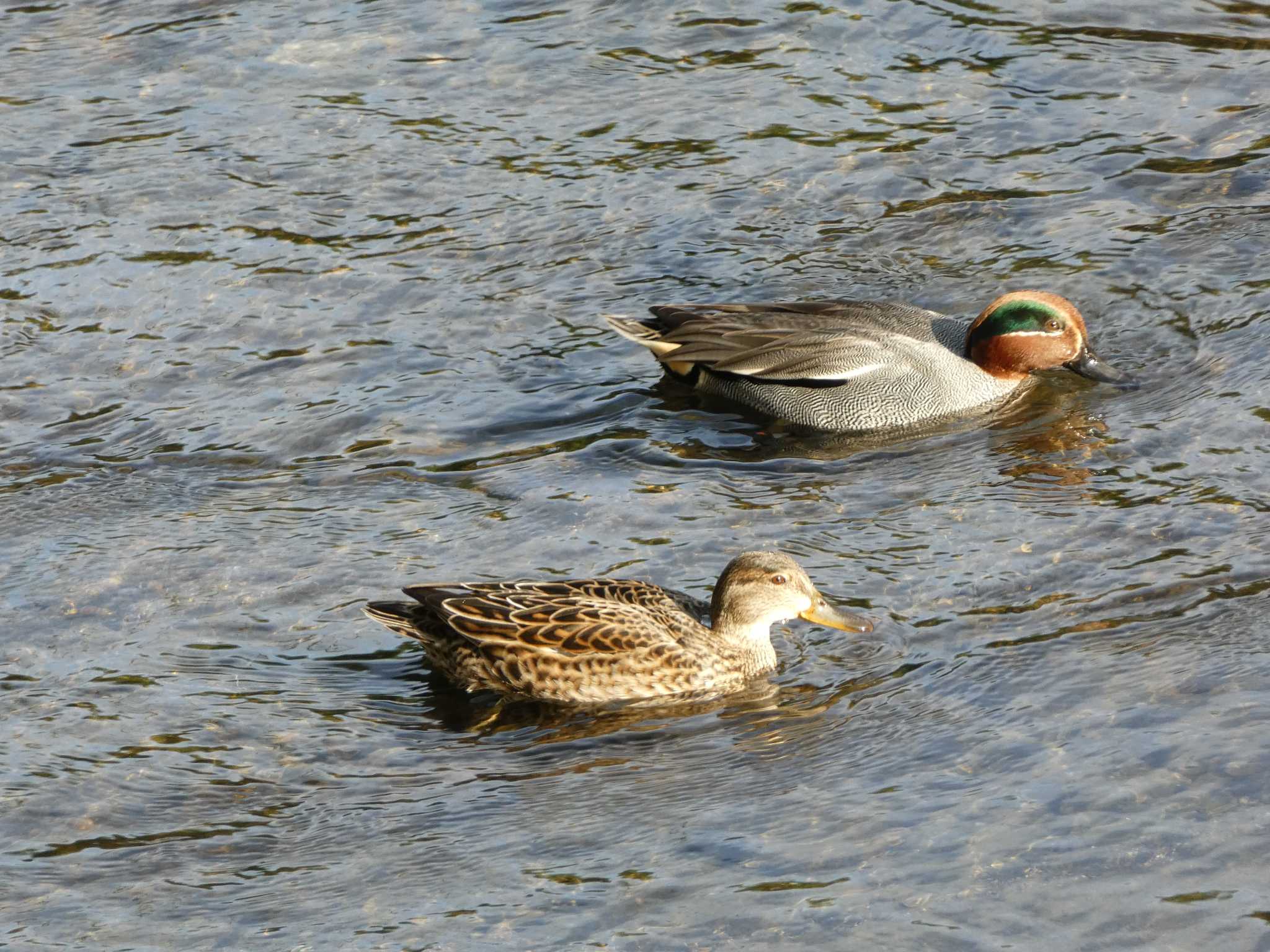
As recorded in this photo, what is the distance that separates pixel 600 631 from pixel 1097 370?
433 centimetres

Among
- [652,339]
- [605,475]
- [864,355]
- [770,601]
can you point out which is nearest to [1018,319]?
[864,355]

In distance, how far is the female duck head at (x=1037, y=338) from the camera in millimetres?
11422

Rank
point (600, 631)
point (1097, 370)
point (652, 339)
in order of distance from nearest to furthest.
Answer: point (600, 631) < point (1097, 370) < point (652, 339)

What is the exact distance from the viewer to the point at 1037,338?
1142 centimetres

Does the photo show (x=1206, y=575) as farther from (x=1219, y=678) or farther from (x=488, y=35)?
(x=488, y=35)

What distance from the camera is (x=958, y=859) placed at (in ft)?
22.9

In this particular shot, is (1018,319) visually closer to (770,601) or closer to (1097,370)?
(1097,370)

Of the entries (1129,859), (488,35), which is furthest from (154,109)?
(1129,859)

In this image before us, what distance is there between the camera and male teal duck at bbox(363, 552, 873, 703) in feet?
27.6

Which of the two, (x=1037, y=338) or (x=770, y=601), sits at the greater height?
(x=1037, y=338)

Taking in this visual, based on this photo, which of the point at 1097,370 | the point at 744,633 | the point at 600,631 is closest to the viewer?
the point at 600,631

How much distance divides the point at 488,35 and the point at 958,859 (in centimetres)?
1046

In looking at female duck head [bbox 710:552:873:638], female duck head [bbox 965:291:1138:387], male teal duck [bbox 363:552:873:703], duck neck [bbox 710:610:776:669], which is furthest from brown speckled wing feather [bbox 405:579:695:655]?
female duck head [bbox 965:291:1138:387]

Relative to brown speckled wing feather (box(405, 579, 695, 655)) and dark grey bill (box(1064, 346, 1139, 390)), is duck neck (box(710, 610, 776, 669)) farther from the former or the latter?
dark grey bill (box(1064, 346, 1139, 390))
